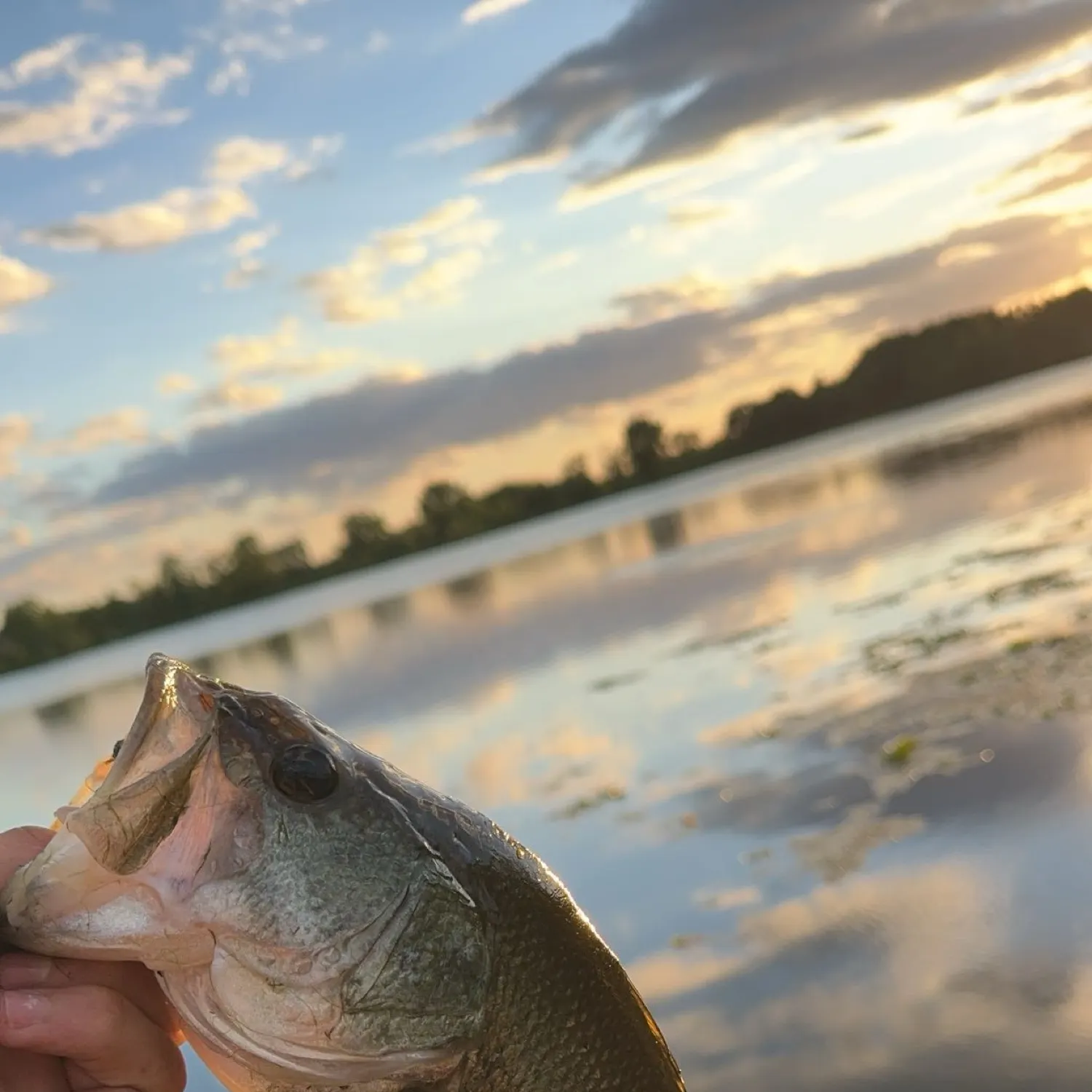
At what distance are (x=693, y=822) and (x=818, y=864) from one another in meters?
1.33

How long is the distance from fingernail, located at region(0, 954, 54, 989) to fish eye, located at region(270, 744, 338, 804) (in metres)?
0.47

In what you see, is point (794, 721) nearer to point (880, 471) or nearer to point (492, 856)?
point (492, 856)

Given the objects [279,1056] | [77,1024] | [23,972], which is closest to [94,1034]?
[77,1024]

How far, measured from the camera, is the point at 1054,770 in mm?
7172

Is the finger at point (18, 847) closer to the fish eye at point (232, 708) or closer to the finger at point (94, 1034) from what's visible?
the finger at point (94, 1034)

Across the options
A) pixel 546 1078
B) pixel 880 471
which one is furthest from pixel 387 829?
pixel 880 471

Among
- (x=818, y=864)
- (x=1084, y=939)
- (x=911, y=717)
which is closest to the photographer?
(x=1084, y=939)

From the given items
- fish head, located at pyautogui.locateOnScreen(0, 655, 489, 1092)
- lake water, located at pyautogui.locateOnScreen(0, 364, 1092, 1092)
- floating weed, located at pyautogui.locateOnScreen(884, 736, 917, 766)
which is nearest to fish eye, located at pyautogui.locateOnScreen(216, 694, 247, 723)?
fish head, located at pyautogui.locateOnScreen(0, 655, 489, 1092)

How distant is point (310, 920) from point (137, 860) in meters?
0.30

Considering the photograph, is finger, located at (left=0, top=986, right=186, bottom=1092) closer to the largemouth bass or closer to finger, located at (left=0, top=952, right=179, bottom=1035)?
finger, located at (left=0, top=952, right=179, bottom=1035)

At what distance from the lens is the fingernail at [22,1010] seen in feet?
6.07

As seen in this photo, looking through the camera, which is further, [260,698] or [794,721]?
[794,721]

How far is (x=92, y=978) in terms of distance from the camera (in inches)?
76.1

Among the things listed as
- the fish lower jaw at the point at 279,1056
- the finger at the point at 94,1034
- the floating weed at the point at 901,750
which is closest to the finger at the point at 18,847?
the finger at the point at 94,1034
